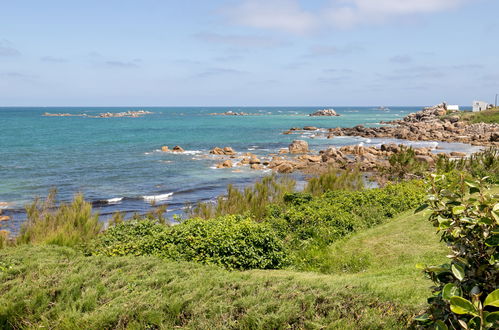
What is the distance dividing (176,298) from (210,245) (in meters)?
3.87

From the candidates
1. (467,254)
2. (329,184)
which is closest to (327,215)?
(329,184)

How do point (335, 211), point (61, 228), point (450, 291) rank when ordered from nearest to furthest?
point (450, 291) → point (61, 228) → point (335, 211)

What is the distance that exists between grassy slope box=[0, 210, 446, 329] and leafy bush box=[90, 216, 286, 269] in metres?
1.84

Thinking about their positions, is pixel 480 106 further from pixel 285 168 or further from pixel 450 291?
pixel 450 291

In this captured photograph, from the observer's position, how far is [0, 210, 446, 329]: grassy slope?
4.84m

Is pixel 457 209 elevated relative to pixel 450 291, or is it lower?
elevated

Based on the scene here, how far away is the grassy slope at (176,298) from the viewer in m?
4.84

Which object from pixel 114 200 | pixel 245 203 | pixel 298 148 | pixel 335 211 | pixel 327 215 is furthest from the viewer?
pixel 298 148

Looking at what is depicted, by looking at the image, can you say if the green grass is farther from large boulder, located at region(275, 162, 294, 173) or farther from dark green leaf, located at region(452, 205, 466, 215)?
dark green leaf, located at region(452, 205, 466, 215)

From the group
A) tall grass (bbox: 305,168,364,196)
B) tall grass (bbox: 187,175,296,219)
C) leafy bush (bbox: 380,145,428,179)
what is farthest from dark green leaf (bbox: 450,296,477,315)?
leafy bush (bbox: 380,145,428,179)

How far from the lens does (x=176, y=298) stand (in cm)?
529

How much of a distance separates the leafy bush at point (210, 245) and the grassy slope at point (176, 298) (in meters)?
1.84

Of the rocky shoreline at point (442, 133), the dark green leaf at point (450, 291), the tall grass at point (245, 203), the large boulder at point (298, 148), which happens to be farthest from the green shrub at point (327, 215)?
the rocky shoreline at point (442, 133)

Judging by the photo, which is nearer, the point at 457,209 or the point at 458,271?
the point at 458,271
